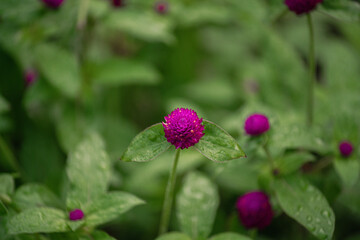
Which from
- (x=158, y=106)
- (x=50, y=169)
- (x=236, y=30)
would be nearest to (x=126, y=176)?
(x=50, y=169)

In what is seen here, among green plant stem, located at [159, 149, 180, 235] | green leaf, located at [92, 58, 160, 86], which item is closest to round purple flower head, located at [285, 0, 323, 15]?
green plant stem, located at [159, 149, 180, 235]

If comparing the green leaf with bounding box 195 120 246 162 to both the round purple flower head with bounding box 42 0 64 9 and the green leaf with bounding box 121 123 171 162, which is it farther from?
the round purple flower head with bounding box 42 0 64 9

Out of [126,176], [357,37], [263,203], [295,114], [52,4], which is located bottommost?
[126,176]

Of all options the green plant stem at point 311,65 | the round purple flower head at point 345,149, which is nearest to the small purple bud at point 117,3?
the green plant stem at point 311,65

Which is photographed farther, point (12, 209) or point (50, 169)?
point (50, 169)

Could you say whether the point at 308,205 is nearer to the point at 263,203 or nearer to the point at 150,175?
the point at 263,203

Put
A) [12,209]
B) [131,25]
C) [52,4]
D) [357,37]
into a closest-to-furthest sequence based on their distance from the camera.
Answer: [12,209], [52,4], [131,25], [357,37]
